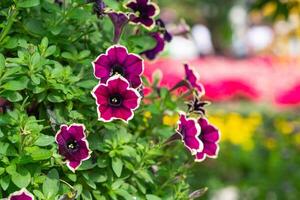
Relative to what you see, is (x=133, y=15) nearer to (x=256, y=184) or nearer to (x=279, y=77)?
(x=256, y=184)

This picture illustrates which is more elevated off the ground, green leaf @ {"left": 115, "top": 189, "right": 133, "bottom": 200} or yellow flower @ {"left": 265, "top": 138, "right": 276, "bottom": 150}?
yellow flower @ {"left": 265, "top": 138, "right": 276, "bottom": 150}

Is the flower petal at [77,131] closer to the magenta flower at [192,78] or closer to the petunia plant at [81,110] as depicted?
the petunia plant at [81,110]

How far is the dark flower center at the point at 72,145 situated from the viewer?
184 centimetres

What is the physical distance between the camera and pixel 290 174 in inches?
203

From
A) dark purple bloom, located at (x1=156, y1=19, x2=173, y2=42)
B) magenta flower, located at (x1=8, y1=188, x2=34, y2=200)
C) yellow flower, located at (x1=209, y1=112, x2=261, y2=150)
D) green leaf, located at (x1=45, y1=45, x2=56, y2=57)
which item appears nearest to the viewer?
magenta flower, located at (x1=8, y1=188, x2=34, y2=200)

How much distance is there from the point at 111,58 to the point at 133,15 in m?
0.21

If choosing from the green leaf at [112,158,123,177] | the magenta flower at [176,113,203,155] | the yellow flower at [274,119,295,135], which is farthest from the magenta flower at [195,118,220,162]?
the yellow flower at [274,119,295,135]

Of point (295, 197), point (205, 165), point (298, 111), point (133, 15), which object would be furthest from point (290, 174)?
point (133, 15)

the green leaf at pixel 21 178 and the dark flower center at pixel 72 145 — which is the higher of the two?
the dark flower center at pixel 72 145

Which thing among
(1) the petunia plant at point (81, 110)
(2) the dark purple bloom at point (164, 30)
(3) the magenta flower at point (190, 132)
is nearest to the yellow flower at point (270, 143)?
(2) the dark purple bloom at point (164, 30)

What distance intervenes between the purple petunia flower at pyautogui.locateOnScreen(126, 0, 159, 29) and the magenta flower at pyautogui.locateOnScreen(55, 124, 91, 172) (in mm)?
391

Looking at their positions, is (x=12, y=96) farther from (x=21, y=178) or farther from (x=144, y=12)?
(x=144, y=12)

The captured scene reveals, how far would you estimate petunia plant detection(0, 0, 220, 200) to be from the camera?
183 cm

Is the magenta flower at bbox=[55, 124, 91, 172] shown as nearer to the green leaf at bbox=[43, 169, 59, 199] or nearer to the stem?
the green leaf at bbox=[43, 169, 59, 199]
